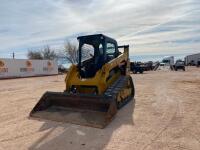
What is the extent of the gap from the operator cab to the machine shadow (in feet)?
8.04

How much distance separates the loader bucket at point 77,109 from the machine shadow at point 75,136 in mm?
237

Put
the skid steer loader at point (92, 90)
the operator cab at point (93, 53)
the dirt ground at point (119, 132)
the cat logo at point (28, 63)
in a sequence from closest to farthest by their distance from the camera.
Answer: the dirt ground at point (119, 132) → the skid steer loader at point (92, 90) → the operator cab at point (93, 53) → the cat logo at point (28, 63)

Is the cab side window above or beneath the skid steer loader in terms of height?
above

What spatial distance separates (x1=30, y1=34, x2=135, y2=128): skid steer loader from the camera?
7344 mm

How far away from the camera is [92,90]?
885 centimetres

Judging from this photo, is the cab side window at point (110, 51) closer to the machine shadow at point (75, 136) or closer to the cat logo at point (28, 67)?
the machine shadow at point (75, 136)

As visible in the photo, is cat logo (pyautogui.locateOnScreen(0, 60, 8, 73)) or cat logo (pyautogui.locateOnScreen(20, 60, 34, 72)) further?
cat logo (pyautogui.locateOnScreen(20, 60, 34, 72))

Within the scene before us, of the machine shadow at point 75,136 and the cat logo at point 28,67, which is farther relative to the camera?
the cat logo at point 28,67

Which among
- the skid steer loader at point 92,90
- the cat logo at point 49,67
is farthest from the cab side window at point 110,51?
the cat logo at point 49,67

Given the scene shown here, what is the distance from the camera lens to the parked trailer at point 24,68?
36.4m

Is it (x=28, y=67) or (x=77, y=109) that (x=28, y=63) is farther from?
(x=77, y=109)

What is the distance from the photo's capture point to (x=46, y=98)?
849 centimetres

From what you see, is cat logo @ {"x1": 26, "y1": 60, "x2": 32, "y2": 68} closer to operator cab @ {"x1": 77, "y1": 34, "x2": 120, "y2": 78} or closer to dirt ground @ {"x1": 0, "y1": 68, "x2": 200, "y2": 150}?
operator cab @ {"x1": 77, "y1": 34, "x2": 120, "y2": 78}

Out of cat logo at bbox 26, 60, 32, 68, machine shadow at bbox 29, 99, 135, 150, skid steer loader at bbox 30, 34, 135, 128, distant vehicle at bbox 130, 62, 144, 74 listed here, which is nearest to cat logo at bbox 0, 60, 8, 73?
cat logo at bbox 26, 60, 32, 68
